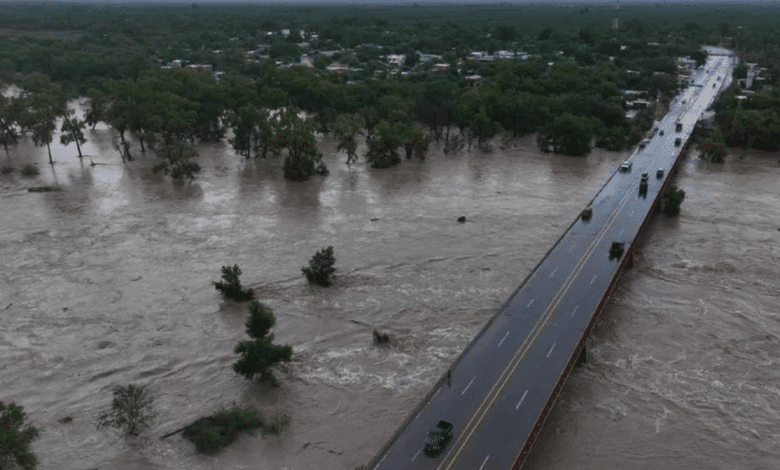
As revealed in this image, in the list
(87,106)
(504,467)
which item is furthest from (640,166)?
(87,106)

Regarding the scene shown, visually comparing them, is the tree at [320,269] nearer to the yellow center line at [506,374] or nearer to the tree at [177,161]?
the yellow center line at [506,374]

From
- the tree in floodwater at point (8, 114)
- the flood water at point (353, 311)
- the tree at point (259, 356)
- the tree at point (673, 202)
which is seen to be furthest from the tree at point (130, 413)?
the tree in floodwater at point (8, 114)

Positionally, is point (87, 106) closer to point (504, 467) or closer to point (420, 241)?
point (420, 241)

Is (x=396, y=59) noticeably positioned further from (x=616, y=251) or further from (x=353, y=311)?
(x=353, y=311)

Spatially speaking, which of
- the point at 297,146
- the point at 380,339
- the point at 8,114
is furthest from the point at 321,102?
the point at 380,339

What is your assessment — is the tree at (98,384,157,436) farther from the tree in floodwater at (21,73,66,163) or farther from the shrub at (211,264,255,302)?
the tree in floodwater at (21,73,66,163)
